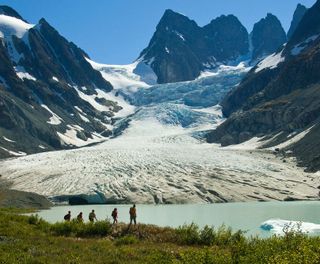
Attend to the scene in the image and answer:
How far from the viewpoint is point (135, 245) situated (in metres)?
23.3

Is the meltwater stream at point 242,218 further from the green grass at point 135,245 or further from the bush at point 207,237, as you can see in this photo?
the green grass at point 135,245

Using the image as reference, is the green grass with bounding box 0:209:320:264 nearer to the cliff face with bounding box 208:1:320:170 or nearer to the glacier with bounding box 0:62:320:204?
the glacier with bounding box 0:62:320:204

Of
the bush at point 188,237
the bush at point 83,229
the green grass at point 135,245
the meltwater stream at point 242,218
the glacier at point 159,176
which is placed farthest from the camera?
the glacier at point 159,176

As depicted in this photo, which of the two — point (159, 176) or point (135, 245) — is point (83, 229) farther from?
point (159, 176)

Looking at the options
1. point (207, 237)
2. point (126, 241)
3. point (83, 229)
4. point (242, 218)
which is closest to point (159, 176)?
point (242, 218)

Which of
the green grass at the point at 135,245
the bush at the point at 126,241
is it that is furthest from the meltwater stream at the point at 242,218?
the bush at the point at 126,241

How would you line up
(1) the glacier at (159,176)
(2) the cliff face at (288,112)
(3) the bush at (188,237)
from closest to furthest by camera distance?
(3) the bush at (188,237) < (1) the glacier at (159,176) < (2) the cliff face at (288,112)

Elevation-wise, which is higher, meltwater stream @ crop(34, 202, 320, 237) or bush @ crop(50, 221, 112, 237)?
meltwater stream @ crop(34, 202, 320, 237)

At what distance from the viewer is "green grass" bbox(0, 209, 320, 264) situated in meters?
16.8

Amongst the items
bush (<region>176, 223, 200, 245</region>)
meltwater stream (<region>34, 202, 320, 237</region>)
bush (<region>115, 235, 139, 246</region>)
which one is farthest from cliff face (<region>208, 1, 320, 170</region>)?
bush (<region>115, 235, 139, 246</region>)

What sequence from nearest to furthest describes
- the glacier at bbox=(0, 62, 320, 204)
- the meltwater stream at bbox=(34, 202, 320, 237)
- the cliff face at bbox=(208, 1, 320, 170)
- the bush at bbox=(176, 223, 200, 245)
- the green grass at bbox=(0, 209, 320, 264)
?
the green grass at bbox=(0, 209, 320, 264)
the bush at bbox=(176, 223, 200, 245)
the meltwater stream at bbox=(34, 202, 320, 237)
the glacier at bbox=(0, 62, 320, 204)
the cliff face at bbox=(208, 1, 320, 170)

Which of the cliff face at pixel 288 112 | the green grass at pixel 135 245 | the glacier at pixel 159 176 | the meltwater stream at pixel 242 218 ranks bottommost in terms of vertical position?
the green grass at pixel 135 245

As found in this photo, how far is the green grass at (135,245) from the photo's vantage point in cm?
1677

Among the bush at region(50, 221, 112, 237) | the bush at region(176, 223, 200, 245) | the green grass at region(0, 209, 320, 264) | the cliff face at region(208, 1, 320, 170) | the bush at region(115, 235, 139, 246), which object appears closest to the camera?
the green grass at region(0, 209, 320, 264)
